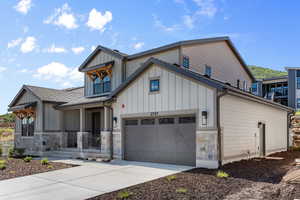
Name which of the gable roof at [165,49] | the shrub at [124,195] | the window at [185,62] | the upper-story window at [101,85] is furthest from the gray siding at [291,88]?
the shrub at [124,195]

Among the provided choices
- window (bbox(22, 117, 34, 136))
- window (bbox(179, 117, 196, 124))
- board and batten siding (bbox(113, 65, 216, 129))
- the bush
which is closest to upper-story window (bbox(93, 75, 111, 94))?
board and batten siding (bbox(113, 65, 216, 129))

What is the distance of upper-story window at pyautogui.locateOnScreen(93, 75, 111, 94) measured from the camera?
690 inches

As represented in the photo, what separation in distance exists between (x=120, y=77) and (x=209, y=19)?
6.36 metres

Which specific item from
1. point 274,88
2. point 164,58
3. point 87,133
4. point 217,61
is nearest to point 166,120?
point 164,58

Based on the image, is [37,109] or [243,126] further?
[37,109]

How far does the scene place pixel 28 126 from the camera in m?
19.2

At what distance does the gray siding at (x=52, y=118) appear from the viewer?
701 inches

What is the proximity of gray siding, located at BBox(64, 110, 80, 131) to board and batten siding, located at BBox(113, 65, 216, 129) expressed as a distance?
5.94 metres

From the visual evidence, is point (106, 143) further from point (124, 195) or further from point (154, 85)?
point (124, 195)

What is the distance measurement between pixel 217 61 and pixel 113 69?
22.8 ft

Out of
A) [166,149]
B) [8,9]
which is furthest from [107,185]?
[8,9]

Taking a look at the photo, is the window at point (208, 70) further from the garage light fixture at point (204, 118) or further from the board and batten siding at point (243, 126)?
the garage light fixture at point (204, 118)

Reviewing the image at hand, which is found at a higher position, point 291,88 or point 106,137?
point 291,88

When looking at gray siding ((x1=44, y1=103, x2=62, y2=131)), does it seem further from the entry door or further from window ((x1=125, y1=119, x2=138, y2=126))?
A: the entry door
